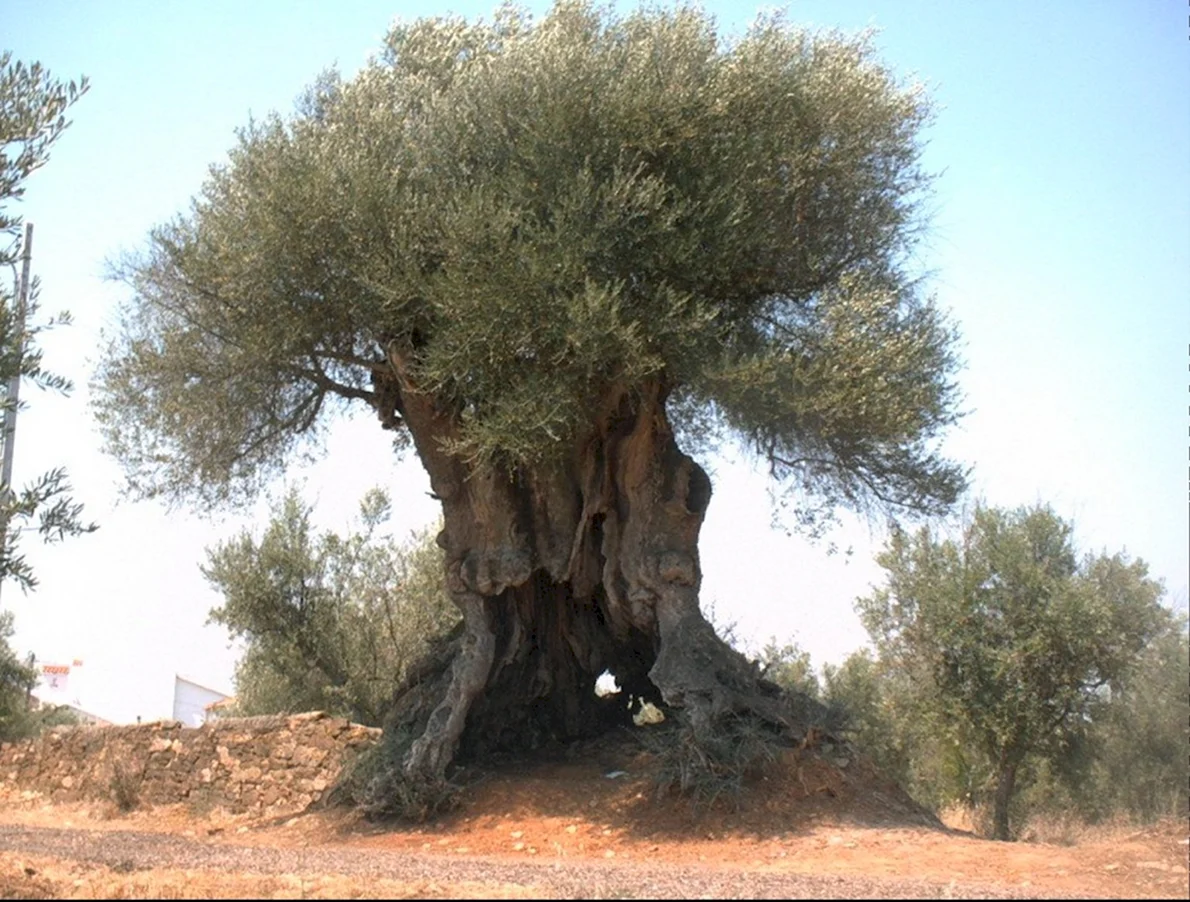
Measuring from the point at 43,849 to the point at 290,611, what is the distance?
10.1 meters

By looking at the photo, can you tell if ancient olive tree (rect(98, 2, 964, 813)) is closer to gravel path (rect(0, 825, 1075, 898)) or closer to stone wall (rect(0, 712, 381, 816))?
stone wall (rect(0, 712, 381, 816))

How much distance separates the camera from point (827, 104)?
44.8 ft

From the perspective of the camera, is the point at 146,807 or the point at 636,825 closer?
the point at 636,825

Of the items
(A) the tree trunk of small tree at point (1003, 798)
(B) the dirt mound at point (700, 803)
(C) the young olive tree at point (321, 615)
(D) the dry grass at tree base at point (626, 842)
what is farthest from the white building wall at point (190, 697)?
(A) the tree trunk of small tree at point (1003, 798)

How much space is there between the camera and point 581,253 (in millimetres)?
12117

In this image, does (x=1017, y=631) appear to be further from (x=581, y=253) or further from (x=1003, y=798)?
(x=581, y=253)

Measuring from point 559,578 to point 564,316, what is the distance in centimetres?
406

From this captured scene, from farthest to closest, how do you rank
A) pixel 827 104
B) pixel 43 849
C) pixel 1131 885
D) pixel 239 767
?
1. pixel 239 767
2. pixel 827 104
3. pixel 43 849
4. pixel 1131 885

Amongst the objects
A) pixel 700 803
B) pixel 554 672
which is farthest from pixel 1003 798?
pixel 554 672

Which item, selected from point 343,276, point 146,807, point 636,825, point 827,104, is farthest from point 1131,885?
point 146,807

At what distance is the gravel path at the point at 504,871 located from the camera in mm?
7648

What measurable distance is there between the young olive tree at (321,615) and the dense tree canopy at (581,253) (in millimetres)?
5787

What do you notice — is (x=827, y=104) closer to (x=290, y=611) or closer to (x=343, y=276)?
(x=343, y=276)

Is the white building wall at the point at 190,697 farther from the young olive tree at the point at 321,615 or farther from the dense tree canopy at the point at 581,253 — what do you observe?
the dense tree canopy at the point at 581,253
